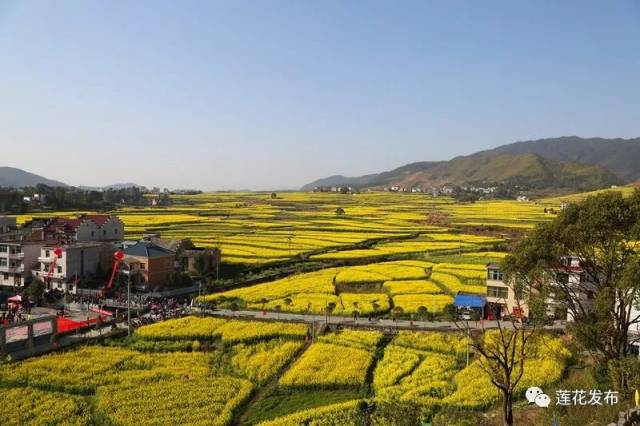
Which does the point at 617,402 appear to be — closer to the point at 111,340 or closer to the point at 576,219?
the point at 576,219

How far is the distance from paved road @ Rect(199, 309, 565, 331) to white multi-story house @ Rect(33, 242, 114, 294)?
13.6m

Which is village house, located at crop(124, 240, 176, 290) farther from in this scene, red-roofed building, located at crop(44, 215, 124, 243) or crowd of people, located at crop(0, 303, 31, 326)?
red-roofed building, located at crop(44, 215, 124, 243)

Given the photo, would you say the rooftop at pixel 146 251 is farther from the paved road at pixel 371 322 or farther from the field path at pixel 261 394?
the field path at pixel 261 394

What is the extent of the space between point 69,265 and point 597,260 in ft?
120

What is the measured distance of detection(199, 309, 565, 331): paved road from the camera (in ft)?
99.7

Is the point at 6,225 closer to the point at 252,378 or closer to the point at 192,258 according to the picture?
the point at 192,258

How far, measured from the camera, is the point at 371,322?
103ft

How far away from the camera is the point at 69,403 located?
70.4ft

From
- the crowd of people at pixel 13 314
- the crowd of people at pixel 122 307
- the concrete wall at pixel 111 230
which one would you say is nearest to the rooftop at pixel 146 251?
the crowd of people at pixel 122 307

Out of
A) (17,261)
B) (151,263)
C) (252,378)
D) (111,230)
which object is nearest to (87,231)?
(111,230)

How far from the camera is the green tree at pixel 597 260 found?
19.1 metres

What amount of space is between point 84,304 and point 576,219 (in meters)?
31.5

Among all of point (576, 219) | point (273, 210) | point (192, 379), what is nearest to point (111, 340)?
point (192, 379)

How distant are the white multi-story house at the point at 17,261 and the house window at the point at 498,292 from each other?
35.4 metres
